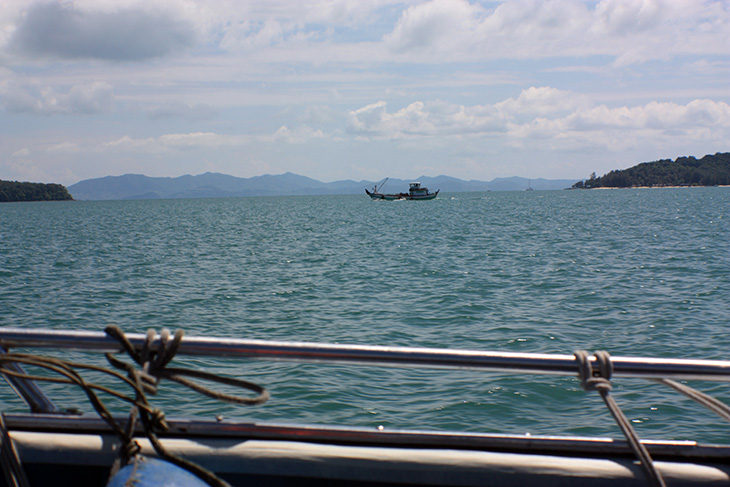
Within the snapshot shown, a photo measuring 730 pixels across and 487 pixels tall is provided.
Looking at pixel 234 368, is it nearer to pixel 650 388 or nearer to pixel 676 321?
pixel 650 388

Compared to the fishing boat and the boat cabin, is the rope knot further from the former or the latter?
the boat cabin

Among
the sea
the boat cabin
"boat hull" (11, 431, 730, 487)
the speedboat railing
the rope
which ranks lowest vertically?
the sea

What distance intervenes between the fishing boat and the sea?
0.29m

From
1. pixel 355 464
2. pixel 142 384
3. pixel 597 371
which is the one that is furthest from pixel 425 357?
pixel 142 384

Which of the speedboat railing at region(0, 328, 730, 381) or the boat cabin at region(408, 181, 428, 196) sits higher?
the boat cabin at region(408, 181, 428, 196)

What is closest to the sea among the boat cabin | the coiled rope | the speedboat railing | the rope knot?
the speedboat railing

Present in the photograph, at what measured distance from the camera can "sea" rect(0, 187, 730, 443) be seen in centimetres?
884

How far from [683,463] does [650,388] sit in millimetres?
8327

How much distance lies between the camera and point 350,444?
237cm

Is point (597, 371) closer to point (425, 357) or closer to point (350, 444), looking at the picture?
point (425, 357)

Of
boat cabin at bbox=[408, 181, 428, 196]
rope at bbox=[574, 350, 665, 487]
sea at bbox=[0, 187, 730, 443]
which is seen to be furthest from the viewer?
boat cabin at bbox=[408, 181, 428, 196]

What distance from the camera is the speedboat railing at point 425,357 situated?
85.0 inches

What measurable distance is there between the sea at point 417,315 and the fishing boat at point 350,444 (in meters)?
0.29

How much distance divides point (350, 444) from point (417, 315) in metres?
13.7
